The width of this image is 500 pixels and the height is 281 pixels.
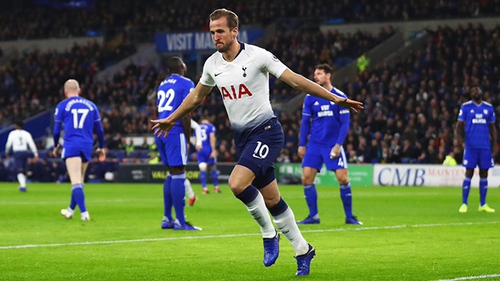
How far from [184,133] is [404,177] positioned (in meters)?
18.7

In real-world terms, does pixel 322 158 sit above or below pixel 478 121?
below

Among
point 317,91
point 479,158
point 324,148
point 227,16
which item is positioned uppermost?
point 227,16

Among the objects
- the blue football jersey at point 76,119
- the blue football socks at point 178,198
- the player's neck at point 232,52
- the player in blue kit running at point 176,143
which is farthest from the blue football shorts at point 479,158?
the player's neck at point 232,52

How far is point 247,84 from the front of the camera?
26.6ft

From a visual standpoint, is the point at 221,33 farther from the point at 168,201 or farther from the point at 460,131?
the point at 460,131

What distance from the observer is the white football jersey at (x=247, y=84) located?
8.08 meters

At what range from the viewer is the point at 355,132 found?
34.1 m

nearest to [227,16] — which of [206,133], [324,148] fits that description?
[324,148]

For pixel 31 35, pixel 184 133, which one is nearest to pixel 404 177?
pixel 184 133

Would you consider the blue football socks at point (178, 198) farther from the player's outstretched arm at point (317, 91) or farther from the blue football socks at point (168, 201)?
the player's outstretched arm at point (317, 91)

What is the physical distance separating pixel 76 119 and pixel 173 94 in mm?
2886

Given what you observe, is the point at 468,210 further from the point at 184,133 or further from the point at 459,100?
the point at 459,100

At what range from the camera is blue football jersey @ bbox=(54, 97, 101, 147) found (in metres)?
15.3

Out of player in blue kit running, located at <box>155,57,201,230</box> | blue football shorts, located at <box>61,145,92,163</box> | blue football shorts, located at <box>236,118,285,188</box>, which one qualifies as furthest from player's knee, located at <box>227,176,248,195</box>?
blue football shorts, located at <box>61,145,92,163</box>
